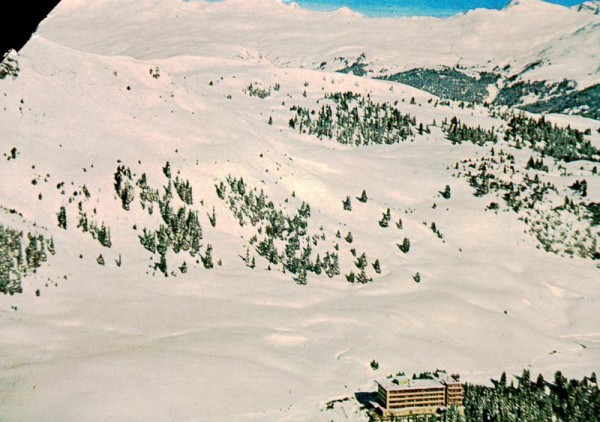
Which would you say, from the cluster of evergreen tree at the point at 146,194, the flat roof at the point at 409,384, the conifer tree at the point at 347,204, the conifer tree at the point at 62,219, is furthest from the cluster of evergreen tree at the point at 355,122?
the flat roof at the point at 409,384

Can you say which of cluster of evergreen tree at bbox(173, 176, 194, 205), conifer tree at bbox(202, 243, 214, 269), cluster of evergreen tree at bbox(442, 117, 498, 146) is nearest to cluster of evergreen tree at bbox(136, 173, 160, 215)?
cluster of evergreen tree at bbox(173, 176, 194, 205)

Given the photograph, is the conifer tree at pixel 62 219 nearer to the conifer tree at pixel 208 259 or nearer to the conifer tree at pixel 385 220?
the conifer tree at pixel 208 259

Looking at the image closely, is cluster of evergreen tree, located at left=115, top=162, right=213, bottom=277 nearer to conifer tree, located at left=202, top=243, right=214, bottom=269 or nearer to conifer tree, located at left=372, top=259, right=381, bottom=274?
conifer tree, located at left=202, top=243, right=214, bottom=269

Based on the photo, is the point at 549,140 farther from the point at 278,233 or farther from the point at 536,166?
the point at 278,233

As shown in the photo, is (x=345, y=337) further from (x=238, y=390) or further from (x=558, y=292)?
(x=558, y=292)

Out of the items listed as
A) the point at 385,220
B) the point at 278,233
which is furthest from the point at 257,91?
the point at 278,233
